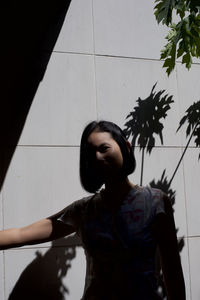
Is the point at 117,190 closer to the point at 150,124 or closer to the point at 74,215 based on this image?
the point at 74,215

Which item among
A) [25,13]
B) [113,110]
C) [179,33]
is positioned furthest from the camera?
[113,110]

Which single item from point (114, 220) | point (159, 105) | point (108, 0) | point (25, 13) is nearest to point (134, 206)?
point (114, 220)

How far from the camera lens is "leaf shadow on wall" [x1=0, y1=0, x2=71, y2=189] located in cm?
271

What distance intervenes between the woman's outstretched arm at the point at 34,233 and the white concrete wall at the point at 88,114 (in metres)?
0.58

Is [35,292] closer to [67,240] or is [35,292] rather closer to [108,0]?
[67,240]

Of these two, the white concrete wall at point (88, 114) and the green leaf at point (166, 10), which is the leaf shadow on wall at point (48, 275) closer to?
the white concrete wall at point (88, 114)

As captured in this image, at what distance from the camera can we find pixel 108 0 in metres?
3.09

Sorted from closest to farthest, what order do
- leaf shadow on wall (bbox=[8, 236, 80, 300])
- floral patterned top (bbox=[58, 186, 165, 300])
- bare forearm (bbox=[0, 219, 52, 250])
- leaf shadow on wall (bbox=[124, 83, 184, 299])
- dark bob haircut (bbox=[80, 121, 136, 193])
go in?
floral patterned top (bbox=[58, 186, 165, 300]), dark bob haircut (bbox=[80, 121, 136, 193]), bare forearm (bbox=[0, 219, 52, 250]), leaf shadow on wall (bbox=[8, 236, 80, 300]), leaf shadow on wall (bbox=[124, 83, 184, 299])

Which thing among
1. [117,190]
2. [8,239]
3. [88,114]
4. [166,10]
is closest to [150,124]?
[88,114]

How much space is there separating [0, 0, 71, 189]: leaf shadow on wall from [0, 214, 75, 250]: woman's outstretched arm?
2.24 feet

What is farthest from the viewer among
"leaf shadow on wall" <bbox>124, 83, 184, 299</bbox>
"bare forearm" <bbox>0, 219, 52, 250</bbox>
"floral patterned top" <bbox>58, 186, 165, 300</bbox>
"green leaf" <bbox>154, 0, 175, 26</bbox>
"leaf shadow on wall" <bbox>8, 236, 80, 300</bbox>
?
"leaf shadow on wall" <bbox>124, 83, 184, 299</bbox>

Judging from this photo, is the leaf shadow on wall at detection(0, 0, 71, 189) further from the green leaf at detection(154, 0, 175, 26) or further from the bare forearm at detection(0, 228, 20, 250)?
the green leaf at detection(154, 0, 175, 26)

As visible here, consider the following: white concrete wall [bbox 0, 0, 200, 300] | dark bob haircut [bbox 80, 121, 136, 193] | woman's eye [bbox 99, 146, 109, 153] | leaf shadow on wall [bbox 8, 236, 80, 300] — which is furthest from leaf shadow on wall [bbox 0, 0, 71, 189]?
woman's eye [bbox 99, 146, 109, 153]

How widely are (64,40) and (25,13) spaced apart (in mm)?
348
